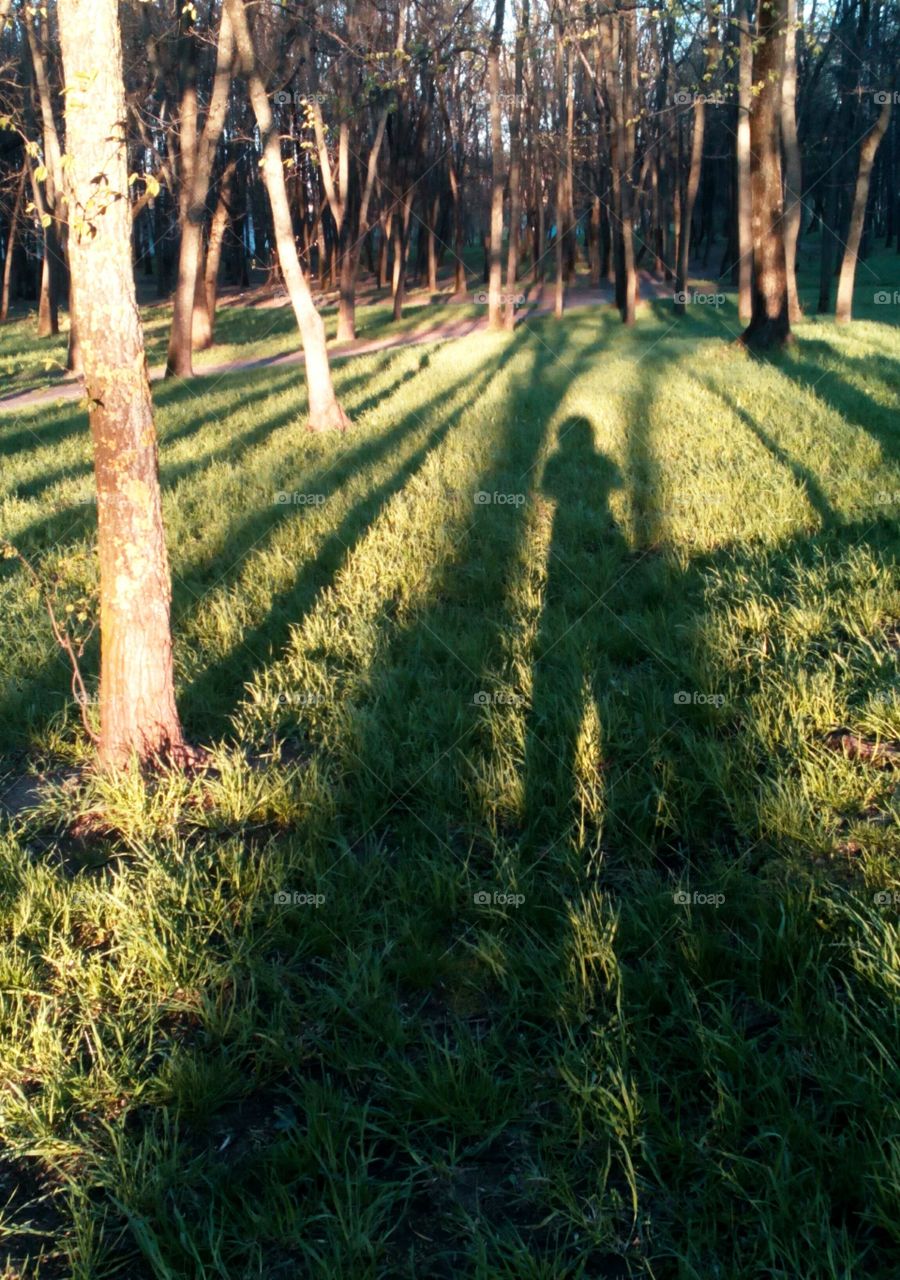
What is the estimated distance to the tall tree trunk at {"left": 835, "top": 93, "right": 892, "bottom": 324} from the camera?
20688 millimetres

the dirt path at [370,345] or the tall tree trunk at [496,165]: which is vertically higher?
the tall tree trunk at [496,165]

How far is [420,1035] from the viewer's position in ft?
9.36

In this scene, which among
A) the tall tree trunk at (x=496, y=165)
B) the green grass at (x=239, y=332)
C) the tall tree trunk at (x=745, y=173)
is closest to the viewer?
the tall tree trunk at (x=745, y=173)

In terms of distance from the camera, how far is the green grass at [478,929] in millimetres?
2289

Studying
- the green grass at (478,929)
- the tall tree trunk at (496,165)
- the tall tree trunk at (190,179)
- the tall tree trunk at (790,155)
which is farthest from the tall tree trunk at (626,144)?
the green grass at (478,929)

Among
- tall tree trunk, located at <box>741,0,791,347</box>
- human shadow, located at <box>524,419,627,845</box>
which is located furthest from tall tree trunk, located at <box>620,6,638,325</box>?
human shadow, located at <box>524,419,627,845</box>

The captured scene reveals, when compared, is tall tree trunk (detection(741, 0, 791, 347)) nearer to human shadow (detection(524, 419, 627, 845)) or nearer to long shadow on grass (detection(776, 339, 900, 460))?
long shadow on grass (detection(776, 339, 900, 460))

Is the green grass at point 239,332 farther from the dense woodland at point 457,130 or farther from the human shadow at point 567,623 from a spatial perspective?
the human shadow at point 567,623

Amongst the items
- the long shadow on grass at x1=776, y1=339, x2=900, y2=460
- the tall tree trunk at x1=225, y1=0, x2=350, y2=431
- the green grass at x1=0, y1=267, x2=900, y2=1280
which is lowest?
the green grass at x1=0, y1=267, x2=900, y2=1280

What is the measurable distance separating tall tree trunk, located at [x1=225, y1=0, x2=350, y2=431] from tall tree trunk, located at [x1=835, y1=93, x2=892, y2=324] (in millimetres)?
13145

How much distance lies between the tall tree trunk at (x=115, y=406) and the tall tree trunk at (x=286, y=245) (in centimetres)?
Answer: 793

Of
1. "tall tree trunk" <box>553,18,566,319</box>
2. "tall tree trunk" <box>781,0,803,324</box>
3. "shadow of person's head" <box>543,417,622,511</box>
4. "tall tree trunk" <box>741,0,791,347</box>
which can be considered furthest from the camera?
"tall tree trunk" <box>553,18,566,319</box>

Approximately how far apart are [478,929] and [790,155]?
21.7 m

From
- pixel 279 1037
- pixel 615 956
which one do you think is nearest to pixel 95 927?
pixel 279 1037
